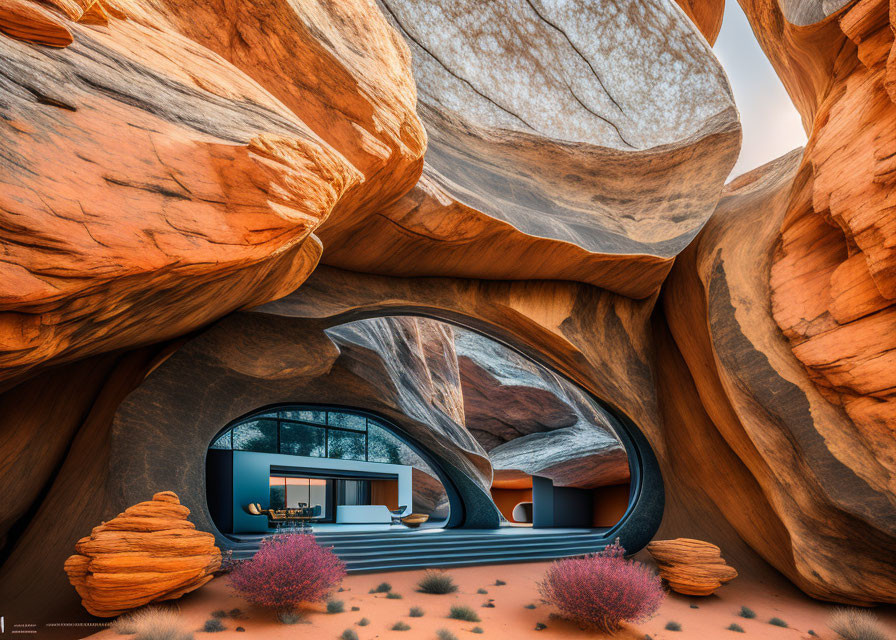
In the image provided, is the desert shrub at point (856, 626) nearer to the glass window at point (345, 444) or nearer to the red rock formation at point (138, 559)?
the red rock formation at point (138, 559)

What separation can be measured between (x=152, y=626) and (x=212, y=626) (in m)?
0.87

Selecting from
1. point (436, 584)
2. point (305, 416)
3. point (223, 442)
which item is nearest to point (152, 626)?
point (436, 584)

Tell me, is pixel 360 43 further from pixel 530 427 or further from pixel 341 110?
pixel 530 427

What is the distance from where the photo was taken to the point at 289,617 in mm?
6523

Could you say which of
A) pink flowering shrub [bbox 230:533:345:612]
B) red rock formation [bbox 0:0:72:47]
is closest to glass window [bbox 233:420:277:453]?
pink flowering shrub [bbox 230:533:345:612]

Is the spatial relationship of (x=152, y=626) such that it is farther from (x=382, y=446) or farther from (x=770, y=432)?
(x=382, y=446)

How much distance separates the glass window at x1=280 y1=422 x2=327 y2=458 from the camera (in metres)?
16.8

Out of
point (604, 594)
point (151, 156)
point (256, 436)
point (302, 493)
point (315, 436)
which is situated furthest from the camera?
point (302, 493)

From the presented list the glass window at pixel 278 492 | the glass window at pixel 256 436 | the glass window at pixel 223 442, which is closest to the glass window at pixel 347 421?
the glass window at pixel 256 436

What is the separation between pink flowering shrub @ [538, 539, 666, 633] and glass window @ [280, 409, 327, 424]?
1141cm

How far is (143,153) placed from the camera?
4.16 meters

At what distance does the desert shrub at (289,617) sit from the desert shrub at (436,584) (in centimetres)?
239

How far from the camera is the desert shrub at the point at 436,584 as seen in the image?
8539 millimetres

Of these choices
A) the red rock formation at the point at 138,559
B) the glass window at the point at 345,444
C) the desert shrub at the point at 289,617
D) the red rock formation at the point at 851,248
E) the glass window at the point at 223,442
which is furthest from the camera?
the glass window at the point at 345,444
